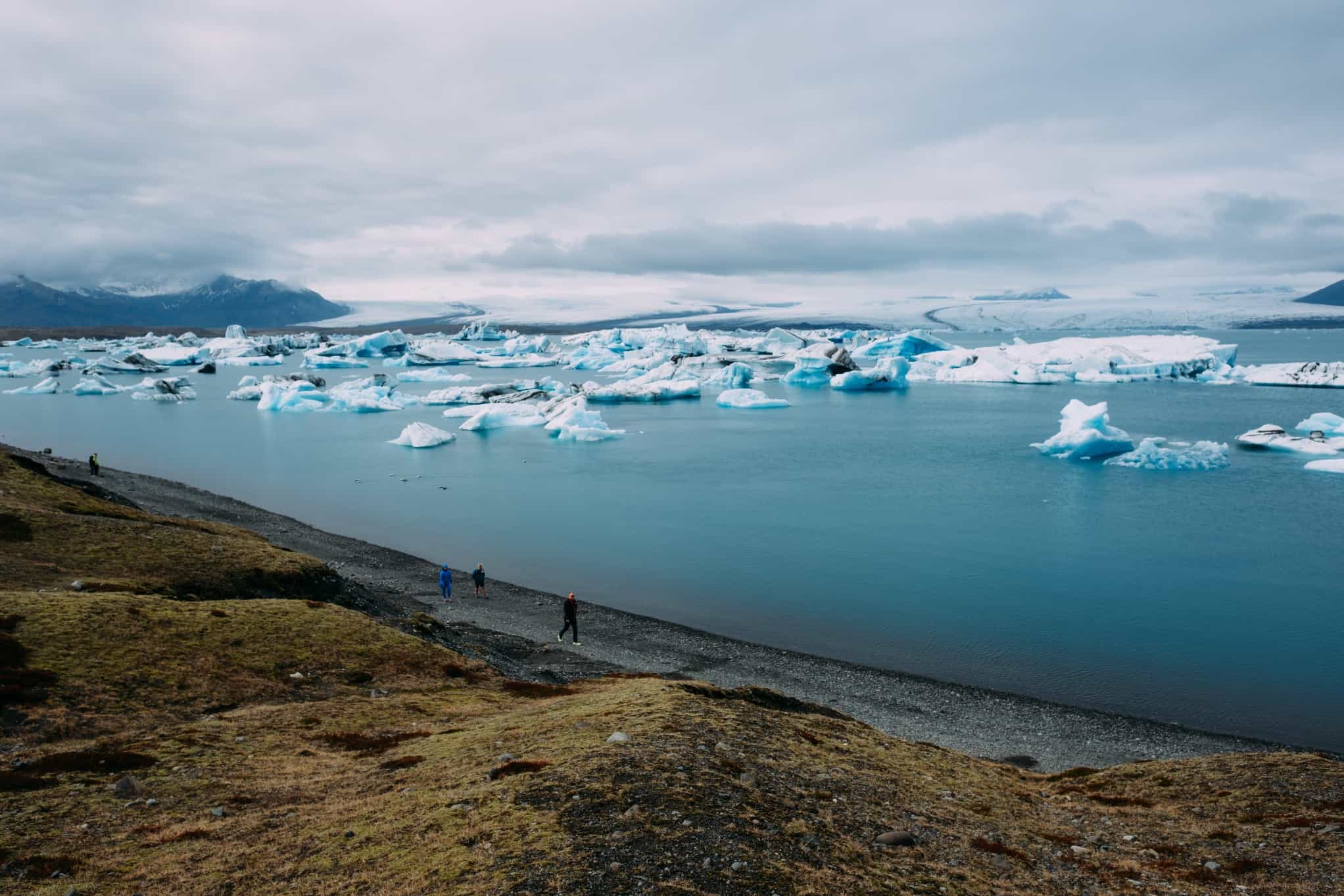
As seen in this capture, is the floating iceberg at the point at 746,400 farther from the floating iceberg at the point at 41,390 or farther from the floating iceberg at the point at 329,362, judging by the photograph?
the floating iceberg at the point at 329,362

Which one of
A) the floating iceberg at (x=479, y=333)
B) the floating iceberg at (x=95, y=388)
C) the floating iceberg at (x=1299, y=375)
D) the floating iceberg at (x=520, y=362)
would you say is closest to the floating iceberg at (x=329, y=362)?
the floating iceberg at (x=520, y=362)

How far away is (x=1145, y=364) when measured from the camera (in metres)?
95.6

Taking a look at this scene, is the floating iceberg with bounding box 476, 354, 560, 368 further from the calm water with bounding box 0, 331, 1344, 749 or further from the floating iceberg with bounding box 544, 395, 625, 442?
the floating iceberg with bounding box 544, 395, 625, 442

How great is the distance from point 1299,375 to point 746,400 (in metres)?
61.5

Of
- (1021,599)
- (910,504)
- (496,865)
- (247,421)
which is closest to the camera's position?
(496,865)

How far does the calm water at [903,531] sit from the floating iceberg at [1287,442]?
1.41 metres

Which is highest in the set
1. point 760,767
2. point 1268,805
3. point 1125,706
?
point 760,767

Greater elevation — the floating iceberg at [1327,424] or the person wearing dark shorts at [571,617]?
the floating iceberg at [1327,424]

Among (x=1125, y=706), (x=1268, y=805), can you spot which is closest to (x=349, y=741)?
(x=1268, y=805)

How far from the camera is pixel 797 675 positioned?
2138 cm

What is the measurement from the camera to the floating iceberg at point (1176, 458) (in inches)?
1861

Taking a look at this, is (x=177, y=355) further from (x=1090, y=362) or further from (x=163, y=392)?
(x=1090, y=362)

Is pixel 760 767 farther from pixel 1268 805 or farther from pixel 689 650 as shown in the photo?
pixel 689 650

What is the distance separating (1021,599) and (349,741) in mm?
23600
